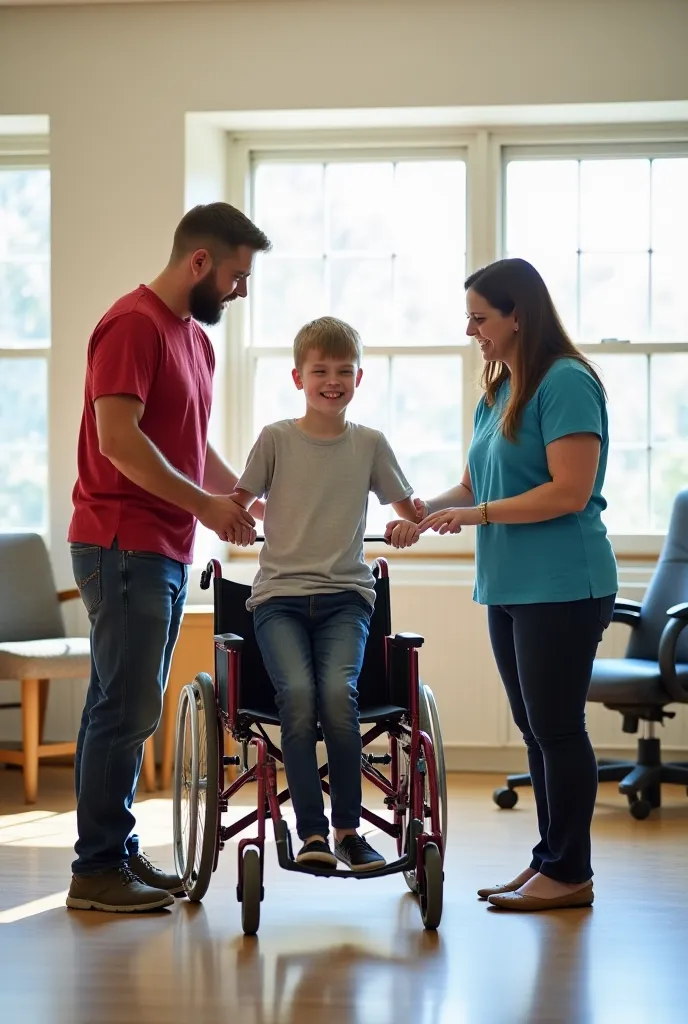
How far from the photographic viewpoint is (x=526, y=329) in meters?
2.77

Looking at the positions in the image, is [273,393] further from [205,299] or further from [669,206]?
[205,299]

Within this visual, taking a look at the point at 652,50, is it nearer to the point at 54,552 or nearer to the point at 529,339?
the point at 529,339

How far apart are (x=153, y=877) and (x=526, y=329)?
1565mm

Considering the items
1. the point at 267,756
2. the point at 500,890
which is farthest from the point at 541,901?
the point at 267,756

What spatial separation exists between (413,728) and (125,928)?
0.78 metres

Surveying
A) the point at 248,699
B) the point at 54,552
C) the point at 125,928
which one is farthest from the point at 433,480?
the point at 125,928

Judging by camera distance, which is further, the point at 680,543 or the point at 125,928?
the point at 680,543

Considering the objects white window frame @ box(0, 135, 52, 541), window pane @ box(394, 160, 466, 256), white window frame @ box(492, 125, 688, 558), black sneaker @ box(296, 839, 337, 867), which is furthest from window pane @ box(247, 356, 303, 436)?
black sneaker @ box(296, 839, 337, 867)

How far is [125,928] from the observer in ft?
8.97

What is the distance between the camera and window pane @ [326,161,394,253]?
16.5 ft

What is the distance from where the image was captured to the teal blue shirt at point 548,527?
105 inches

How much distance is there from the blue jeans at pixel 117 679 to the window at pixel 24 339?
2.43 meters

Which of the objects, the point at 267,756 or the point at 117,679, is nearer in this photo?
the point at 267,756

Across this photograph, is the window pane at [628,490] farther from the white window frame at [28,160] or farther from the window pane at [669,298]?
the white window frame at [28,160]
